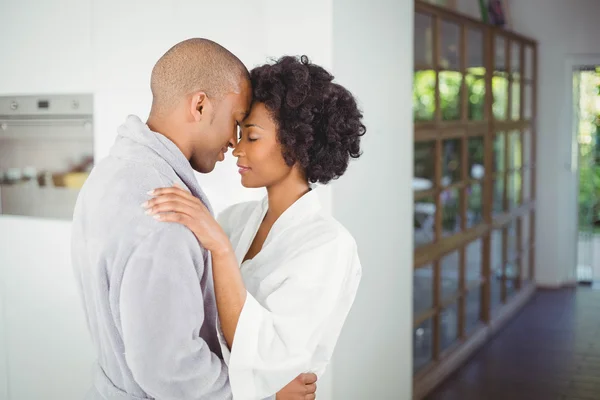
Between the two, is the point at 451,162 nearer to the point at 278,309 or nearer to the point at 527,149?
the point at 527,149

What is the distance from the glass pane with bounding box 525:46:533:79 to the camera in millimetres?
6273

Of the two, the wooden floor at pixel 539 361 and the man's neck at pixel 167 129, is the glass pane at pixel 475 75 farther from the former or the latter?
the man's neck at pixel 167 129

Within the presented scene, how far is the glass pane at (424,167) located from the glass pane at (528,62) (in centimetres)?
274

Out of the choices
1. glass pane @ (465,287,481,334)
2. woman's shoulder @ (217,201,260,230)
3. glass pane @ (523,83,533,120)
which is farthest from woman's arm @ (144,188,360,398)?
glass pane @ (523,83,533,120)

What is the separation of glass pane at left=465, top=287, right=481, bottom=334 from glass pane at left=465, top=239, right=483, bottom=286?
100mm

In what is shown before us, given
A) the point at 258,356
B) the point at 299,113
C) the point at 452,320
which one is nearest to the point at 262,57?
the point at 299,113

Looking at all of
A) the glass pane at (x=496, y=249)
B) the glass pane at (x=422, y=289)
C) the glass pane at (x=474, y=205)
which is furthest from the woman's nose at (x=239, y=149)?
the glass pane at (x=496, y=249)

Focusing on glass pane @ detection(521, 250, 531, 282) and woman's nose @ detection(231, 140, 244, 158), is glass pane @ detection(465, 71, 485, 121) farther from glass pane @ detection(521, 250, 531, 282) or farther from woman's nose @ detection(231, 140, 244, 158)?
woman's nose @ detection(231, 140, 244, 158)

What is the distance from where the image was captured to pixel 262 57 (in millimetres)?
2564

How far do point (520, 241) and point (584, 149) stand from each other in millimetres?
1180

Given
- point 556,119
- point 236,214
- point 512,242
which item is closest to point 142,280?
point 236,214

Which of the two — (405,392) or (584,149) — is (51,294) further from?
(584,149)

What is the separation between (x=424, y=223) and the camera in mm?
4020

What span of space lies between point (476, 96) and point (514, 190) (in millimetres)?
1521
